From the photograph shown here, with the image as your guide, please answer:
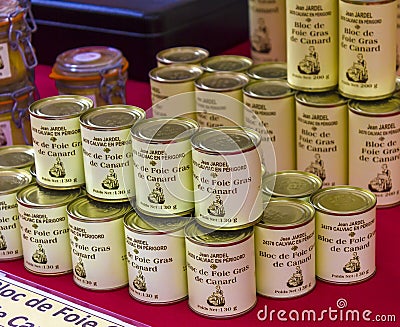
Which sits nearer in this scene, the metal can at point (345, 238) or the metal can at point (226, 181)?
the metal can at point (226, 181)

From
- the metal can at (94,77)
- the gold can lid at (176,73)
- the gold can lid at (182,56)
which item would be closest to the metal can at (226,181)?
the gold can lid at (176,73)

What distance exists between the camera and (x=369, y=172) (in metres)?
2.12

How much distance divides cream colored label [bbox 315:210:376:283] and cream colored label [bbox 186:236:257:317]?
0.53ft

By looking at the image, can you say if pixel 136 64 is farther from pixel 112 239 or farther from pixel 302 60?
pixel 112 239

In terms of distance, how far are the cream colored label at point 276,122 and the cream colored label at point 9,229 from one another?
A: 59cm

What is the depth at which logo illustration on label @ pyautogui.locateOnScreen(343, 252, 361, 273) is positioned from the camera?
1822 mm

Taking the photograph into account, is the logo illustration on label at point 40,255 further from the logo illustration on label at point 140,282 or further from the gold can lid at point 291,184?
the gold can lid at point 291,184

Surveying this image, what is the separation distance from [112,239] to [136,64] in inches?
46.0

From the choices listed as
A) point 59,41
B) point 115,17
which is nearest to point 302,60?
point 115,17

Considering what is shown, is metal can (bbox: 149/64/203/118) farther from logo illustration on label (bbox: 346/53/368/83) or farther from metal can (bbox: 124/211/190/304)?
metal can (bbox: 124/211/190/304)

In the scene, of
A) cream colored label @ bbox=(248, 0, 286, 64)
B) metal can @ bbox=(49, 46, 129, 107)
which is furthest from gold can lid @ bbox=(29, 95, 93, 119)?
cream colored label @ bbox=(248, 0, 286, 64)

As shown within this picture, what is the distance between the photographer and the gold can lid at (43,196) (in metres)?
1.88

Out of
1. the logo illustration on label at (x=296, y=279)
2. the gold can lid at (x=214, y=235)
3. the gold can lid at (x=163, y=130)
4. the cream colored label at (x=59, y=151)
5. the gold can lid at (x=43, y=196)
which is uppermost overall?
the gold can lid at (x=163, y=130)

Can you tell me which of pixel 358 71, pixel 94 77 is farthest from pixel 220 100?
pixel 94 77
